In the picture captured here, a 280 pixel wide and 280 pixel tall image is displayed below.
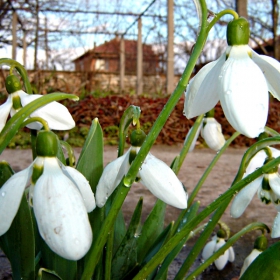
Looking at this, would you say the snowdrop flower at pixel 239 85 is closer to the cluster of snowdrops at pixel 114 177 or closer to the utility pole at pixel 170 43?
the cluster of snowdrops at pixel 114 177

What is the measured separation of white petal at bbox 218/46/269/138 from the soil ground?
920 mm

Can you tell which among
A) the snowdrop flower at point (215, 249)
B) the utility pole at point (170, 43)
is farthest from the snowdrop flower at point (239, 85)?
the utility pole at point (170, 43)

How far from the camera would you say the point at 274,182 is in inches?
28.1

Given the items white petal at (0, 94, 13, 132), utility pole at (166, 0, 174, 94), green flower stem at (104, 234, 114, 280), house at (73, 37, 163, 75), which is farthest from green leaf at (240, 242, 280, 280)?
house at (73, 37, 163, 75)

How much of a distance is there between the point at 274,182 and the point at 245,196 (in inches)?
2.5

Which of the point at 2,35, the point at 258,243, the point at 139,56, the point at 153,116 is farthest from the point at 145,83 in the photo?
the point at 258,243

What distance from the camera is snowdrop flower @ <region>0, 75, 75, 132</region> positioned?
635 mm

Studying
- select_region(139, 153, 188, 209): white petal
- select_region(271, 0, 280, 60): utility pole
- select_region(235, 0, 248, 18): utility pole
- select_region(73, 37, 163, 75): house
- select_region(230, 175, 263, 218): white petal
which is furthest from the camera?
select_region(73, 37, 163, 75): house

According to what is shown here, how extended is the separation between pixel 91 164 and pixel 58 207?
299 mm

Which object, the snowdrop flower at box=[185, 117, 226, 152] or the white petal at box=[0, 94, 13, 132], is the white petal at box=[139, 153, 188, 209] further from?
the snowdrop flower at box=[185, 117, 226, 152]

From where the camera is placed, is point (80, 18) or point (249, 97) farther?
point (80, 18)

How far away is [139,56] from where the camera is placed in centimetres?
699

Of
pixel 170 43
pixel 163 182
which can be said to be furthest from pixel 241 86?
pixel 170 43

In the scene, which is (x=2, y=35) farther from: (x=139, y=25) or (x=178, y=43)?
Result: (x=178, y=43)
